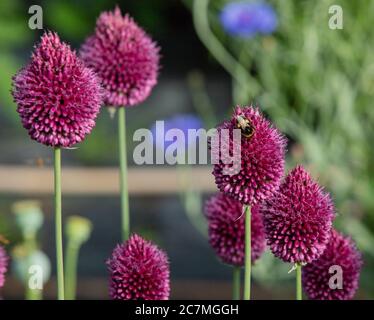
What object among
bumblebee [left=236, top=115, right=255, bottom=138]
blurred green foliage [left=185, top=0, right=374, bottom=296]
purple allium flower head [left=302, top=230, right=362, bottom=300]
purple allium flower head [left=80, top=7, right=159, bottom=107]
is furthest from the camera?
blurred green foliage [left=185, top=0, right=374, bottom=296]

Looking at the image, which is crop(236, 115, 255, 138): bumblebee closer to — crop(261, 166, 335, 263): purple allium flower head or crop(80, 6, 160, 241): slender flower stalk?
crop(261, 166, 335, 263): purple allium flower head

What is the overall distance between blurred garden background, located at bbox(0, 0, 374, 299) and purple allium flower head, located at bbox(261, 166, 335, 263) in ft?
1.67

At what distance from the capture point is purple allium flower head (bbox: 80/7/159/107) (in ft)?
4.83

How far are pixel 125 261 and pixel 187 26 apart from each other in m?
5.09

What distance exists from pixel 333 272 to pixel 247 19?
1972 millimetres

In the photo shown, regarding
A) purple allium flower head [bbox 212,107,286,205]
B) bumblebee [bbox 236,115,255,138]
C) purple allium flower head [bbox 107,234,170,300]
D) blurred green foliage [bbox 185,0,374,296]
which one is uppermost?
blurred green foliage [bbox 185,0,374,296]

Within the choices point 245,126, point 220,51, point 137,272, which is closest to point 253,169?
point 245,126

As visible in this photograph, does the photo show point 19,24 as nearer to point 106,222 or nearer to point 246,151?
point 106,222

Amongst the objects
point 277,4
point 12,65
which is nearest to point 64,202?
point 12,65

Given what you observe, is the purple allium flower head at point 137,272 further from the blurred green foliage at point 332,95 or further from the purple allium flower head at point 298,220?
the blurred green foliage at point 332,95

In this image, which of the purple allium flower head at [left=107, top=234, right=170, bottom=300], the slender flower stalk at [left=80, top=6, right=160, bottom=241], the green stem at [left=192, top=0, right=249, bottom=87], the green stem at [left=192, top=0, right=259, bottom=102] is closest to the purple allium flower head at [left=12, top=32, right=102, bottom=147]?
the purple allium flower head at [left=107, top=234, right=170, bottom=300]

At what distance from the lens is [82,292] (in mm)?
3035

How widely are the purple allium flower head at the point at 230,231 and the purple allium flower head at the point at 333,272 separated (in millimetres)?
116

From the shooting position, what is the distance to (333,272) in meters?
1.29
